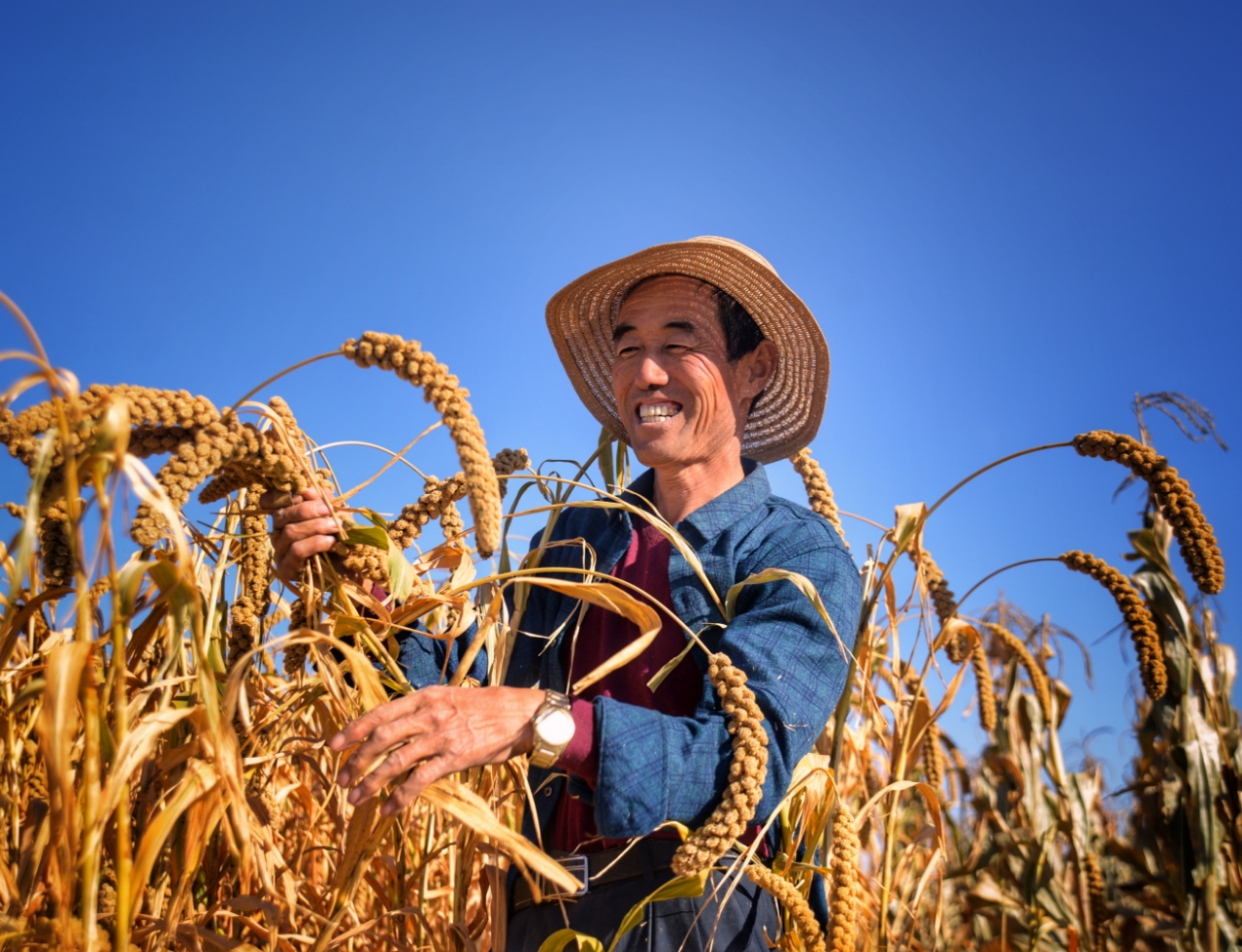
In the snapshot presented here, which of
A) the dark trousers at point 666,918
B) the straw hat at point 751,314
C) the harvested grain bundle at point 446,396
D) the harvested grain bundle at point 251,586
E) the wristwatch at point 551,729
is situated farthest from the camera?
the straw hat at point 751,314

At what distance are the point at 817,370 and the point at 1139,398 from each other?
1562mm

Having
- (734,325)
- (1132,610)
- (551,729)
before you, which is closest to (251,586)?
(551,729)

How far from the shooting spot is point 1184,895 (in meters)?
3.16

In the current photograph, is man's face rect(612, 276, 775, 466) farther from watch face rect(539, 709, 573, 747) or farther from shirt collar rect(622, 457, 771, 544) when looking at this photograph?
watch face rect(539, 709, 573, 747)

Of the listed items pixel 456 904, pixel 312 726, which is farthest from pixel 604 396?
pixel 456 904

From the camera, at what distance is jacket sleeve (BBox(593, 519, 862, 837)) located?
129 cm

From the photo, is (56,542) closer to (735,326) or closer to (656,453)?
(656,453)

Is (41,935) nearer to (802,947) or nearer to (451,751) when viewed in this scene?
(451,751)

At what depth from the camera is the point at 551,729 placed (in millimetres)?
1227

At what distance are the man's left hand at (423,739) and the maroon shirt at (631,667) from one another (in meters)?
0.45

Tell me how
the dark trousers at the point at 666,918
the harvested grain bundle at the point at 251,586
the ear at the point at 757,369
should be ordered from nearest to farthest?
the harvested grain bundle at the point at 251,586
the dark trousers at the point at 666,918
the ear at the point at 757,369

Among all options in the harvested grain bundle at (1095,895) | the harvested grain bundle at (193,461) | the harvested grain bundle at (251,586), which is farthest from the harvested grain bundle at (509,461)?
the harvested grain bundle at (1095,895)

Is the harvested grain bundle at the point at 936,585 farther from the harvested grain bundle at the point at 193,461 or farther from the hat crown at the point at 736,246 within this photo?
the harvested grain bundle at the point at 193,461

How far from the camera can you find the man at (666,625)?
1227 mm
